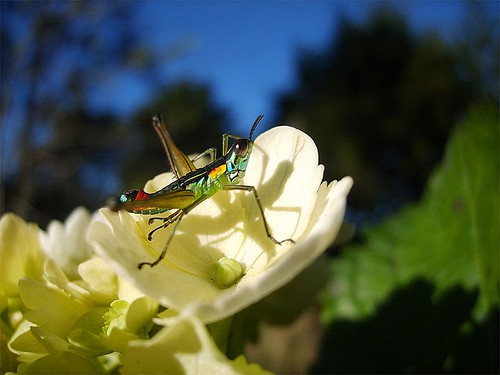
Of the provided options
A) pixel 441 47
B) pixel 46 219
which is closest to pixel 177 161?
pixel 46 219

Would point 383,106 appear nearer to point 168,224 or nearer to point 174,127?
point 174,127

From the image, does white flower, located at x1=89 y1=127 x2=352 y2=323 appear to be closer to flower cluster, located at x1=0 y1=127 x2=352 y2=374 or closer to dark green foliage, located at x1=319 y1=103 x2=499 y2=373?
flower cluster, located at x1=0 y1=127 x2=352 y2=374

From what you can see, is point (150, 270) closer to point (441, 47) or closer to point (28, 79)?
point (28, 79)

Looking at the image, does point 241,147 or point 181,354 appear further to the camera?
point 241,147

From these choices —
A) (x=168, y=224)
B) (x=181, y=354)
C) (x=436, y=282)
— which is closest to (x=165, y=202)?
(x=168, y=224)

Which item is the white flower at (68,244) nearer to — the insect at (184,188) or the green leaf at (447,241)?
the insect at (184,188)

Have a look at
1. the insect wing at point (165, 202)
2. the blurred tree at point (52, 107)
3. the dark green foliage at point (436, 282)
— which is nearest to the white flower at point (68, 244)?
the insect wing at point (165, 202)

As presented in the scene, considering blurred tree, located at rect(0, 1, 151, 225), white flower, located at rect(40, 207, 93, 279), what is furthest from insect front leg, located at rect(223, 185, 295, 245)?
blurred tree, located at rect(0, 1, 151, 225)
